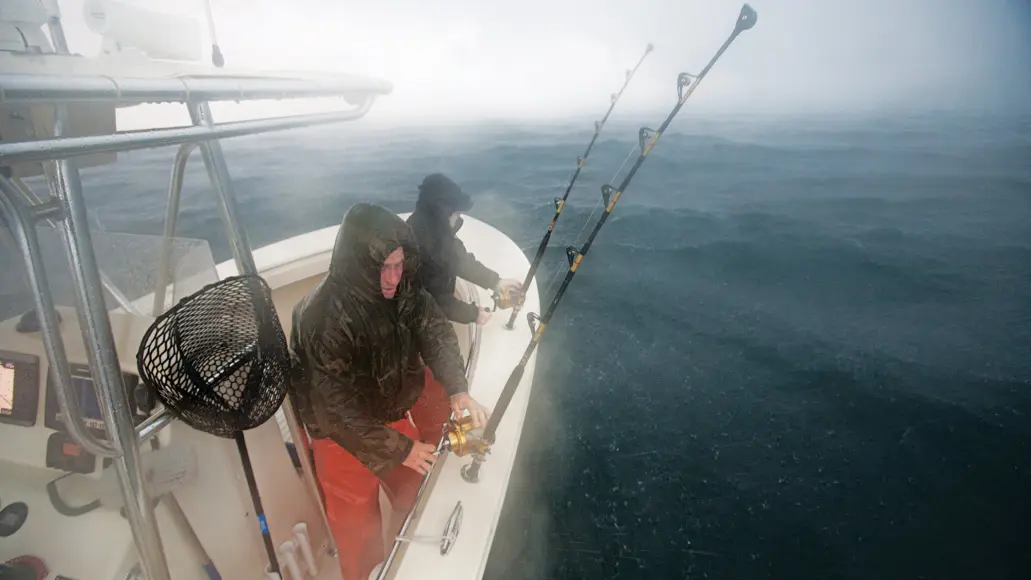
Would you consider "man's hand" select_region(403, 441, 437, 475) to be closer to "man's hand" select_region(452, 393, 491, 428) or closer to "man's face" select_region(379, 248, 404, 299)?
"man's hand" select_region(452, 393, 491, 428)

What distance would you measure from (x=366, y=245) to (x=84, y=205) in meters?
0.90

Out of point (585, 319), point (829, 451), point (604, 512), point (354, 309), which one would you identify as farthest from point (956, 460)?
point (354, 309)

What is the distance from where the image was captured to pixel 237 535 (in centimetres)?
175

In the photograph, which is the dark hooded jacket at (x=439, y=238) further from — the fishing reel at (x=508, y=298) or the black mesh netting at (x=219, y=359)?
the black mesh netting at (x=219, y=359)

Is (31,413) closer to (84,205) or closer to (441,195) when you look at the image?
(84,205)

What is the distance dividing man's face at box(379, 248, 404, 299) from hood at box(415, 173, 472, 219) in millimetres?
1326

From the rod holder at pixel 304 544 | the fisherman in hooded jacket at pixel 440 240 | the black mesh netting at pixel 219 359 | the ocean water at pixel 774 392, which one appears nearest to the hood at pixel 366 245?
the black mesh netting at pixel 219 359

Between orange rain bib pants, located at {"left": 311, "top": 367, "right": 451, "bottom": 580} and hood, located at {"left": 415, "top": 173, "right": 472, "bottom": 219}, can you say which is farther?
hood, located at {"left": 415, "top": 173, "right": 472, "bottom": 219}

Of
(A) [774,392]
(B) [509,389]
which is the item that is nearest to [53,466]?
(B) [509,389]

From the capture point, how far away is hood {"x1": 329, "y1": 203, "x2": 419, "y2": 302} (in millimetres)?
1712

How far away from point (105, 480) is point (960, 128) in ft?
186

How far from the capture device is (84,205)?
86 cm

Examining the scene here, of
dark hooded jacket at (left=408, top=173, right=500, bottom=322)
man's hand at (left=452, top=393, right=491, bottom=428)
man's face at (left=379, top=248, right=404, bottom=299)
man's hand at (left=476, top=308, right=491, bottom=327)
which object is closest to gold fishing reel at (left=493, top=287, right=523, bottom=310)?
man's hand at (left=476, top=308, right=491, bottom=327)

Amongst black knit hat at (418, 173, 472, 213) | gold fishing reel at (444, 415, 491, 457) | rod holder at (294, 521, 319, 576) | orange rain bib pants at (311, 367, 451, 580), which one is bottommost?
rod holder at (294, 521, 319, 576)
